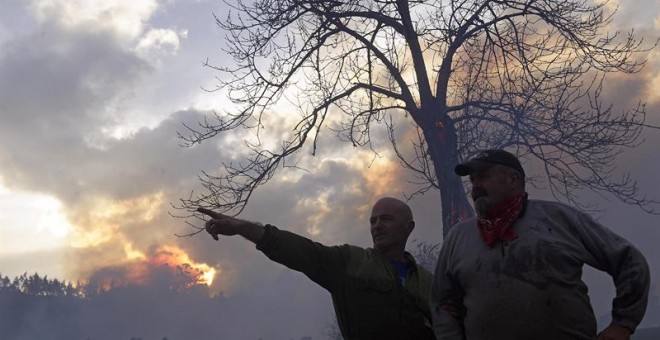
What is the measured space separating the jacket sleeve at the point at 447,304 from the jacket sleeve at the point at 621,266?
0.64 meters

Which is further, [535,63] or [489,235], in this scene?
[535,63]

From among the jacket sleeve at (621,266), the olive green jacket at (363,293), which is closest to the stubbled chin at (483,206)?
the jacket sleeve at (621,266)

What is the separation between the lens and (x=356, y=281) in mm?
3461

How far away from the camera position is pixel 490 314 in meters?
2.80

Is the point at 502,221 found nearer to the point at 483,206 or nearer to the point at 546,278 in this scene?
the point at 483,206

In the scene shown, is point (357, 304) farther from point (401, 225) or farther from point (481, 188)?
point (481, 188)

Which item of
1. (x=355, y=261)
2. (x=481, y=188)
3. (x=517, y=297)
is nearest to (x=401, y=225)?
(x=355, y=261)

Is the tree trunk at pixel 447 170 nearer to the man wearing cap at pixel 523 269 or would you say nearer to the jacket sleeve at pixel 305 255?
the jacket sleeve at pixel 305 255

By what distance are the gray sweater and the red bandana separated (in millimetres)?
32

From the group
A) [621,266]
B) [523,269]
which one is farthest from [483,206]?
[621,266]

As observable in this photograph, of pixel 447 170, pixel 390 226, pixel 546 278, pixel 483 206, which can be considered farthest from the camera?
pixel 447 170

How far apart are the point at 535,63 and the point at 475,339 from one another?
690 cm

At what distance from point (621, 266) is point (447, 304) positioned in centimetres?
83

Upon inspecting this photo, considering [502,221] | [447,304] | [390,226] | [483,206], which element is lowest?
[447,304]
